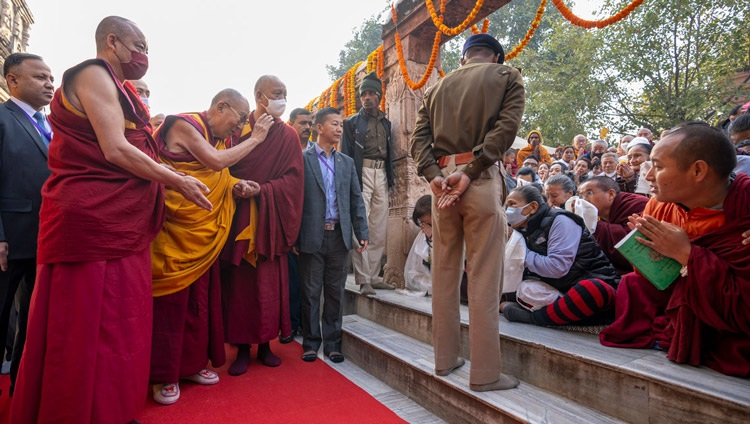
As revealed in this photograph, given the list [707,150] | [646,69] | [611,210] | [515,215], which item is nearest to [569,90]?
[646,69]

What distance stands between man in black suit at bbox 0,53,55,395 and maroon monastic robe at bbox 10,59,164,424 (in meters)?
0.73

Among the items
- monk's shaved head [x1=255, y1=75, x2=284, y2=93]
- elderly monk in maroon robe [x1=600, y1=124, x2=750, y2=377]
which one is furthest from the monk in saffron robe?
elderly monk in maroon robe [x1=600, y1=124, x2=750, y2=377]

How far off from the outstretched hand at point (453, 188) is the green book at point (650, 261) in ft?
2.54

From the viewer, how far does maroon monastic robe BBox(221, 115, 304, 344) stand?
9.96 ft

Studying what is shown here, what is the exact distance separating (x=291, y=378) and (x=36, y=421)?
1.42 m

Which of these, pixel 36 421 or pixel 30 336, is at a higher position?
pixel 30 336

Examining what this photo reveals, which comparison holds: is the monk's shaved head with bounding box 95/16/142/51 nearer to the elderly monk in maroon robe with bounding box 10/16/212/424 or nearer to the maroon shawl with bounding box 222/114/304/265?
the elderly monk in maroon robe with bounding box 10/16/212/424

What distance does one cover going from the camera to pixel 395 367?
9.20 ft

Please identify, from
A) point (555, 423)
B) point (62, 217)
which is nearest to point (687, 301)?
point (555, 423)

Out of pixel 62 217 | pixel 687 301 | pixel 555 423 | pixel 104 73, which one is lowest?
pixel 555 423

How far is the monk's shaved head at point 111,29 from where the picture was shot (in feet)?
7.00

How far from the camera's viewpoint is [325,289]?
134 inches

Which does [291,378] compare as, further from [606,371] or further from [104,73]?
[104,73]

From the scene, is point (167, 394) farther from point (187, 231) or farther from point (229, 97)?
point (229, 97)
